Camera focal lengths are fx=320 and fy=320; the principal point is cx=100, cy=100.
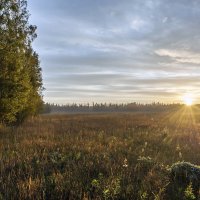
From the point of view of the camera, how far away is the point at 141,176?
7848 millimetres

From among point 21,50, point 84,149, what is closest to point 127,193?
point 84,149

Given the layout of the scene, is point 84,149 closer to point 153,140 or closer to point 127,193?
point 127,193

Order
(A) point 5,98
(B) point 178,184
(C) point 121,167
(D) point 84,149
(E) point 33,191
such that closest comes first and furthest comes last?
(E) point 33,191 < (B) point 178,184 < (C) point 121,167 < (D) point 84,149 < (A) point 5,98

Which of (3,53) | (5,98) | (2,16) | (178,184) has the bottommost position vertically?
(178,184)

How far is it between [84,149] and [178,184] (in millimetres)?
4373

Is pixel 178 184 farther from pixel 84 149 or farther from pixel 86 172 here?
pixel 84 149

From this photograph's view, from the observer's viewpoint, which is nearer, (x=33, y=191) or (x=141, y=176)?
(x=33, y=191)

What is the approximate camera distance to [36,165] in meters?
8.48

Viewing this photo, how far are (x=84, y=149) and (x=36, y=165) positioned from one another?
2.96 metres

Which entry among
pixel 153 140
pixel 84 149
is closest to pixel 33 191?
pixel 84 149

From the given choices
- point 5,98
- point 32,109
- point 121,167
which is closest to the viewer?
point 121,167

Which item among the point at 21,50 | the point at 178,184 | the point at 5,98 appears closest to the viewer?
the point at 178,184

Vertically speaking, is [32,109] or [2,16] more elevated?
[2,16]

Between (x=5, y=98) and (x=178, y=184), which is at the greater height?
(x=5, y=98)
